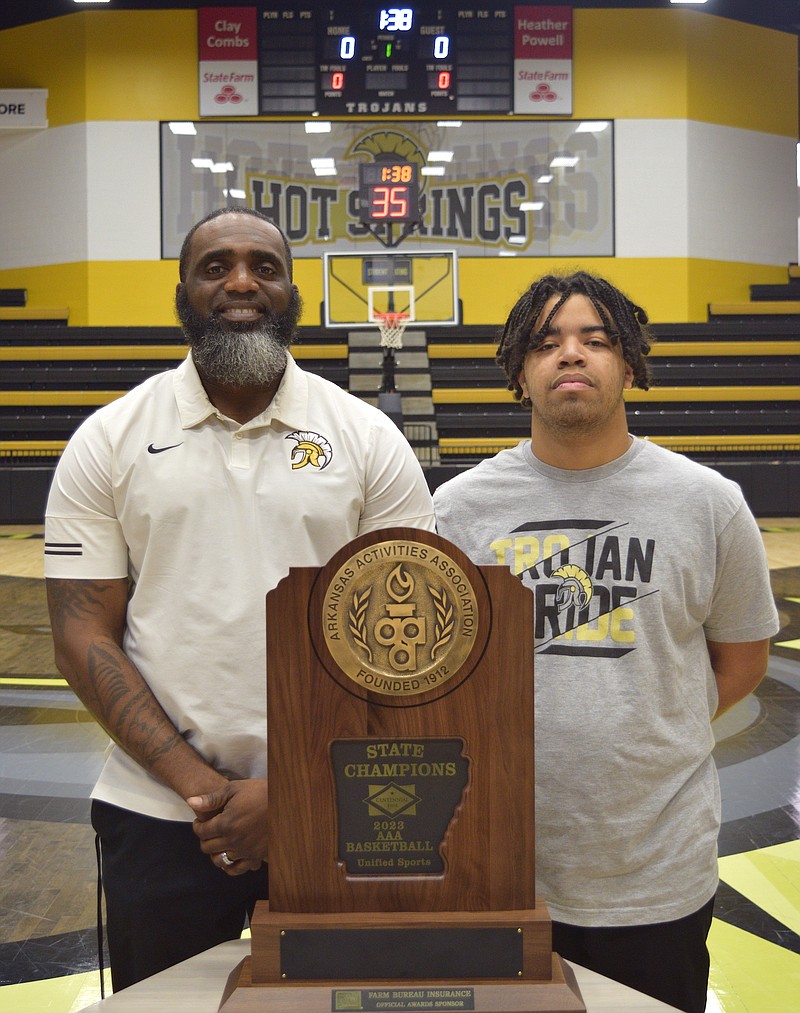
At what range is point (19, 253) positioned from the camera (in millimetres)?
13297

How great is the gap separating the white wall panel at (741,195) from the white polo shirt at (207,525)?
12.8m

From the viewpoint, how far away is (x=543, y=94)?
12719mm

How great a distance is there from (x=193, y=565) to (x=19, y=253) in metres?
13.3

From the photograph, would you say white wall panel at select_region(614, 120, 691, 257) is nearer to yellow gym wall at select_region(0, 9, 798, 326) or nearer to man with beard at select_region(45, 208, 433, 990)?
yellow gym wall at select_region(0, 9, 798, 326)

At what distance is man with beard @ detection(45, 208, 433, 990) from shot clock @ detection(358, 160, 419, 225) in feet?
32.7

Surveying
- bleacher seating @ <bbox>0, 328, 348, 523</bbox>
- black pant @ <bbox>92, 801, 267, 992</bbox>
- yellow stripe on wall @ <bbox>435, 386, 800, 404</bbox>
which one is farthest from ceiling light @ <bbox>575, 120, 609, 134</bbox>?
black pant @ <bbox>92, 801, 267, 992</bbox>

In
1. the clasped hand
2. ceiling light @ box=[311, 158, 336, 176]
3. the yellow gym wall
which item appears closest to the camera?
the clasped hand

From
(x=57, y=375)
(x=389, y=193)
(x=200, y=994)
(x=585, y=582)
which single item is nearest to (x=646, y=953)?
(x=585, y=582)

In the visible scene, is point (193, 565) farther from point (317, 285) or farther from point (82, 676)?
point (317, 285)

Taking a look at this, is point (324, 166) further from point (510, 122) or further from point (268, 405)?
point (268, 405)

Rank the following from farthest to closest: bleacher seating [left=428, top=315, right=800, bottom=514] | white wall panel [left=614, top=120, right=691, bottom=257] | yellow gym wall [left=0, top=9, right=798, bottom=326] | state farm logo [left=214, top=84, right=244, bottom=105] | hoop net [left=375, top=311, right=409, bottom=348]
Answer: white wall panel [left=614, top=120, right=691, bottom=257] → yellow gym wall [left=0, top=9, right=798, bottom=326] → state farm logo [left=214, top=84, right=244, bottom=105] → hoop net [left=375, top=311, right=409, bottom=348] → bleacher seating [left=428, top=315, right=800, bottom=514]

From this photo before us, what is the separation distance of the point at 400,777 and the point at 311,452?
47cm

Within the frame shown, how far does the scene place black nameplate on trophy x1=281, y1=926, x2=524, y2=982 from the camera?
976 millimetres

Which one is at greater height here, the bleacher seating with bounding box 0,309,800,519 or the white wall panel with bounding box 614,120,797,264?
the white wall panel with bounding box 614,120,797,264
